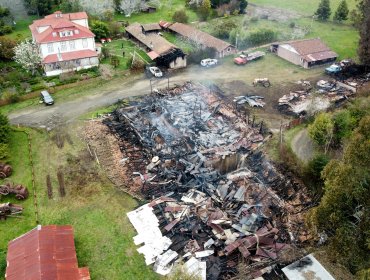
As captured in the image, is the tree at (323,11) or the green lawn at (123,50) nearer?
the green lawn at (123,50)

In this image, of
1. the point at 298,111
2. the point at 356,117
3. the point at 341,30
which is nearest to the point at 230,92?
the point at 298,111

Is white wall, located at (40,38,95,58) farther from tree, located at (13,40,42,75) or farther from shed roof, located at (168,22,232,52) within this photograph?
shed roof, located at (168,22,232,52)

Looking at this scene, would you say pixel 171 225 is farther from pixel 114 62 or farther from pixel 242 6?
pixel 242 6

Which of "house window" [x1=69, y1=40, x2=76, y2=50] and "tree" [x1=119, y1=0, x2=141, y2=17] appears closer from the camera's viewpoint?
"house window" [x1=69, y1=40, x2=76, y2=50]

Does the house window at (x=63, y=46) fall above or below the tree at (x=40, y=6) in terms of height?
below

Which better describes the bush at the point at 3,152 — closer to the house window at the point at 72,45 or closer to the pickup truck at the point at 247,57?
the house window at the point at 72,45

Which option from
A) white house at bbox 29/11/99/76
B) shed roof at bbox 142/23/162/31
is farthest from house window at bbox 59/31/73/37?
shed roof at bbox 142/23/162/31

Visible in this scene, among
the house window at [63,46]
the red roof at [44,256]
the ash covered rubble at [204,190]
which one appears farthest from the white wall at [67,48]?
the red roof at [44,256]
